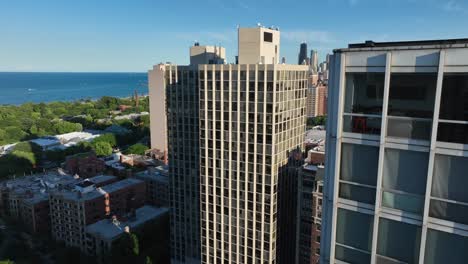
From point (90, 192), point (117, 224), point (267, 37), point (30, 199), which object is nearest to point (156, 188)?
point (90, 192)

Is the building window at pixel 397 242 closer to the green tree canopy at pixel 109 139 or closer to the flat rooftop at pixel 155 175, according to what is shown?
the flat rooftop at pixel 155 175

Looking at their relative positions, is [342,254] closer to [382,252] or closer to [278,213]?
[382,252]

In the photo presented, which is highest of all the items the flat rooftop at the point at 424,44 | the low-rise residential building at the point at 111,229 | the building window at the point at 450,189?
the flat rooftop at the point at 424,44

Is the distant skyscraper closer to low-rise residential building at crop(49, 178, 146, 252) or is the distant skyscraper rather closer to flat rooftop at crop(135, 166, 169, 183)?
low-rise residential building at crop(49, 178, 146, 252)

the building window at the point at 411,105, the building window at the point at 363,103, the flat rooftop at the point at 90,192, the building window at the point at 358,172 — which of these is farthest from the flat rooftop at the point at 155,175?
the building window at the point at 411,105

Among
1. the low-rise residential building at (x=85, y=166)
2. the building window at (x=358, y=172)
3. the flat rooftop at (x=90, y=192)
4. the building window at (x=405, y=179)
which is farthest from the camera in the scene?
the low-rise residential building at (x=85, y=166)

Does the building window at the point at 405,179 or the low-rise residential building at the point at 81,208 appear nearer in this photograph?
the building window at the point at 405,179

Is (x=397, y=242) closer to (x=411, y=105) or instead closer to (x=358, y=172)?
(x=358, y=172)

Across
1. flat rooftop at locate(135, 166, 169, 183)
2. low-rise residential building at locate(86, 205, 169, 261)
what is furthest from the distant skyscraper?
flat rooftop at locate(135, 166, 169, 183)
